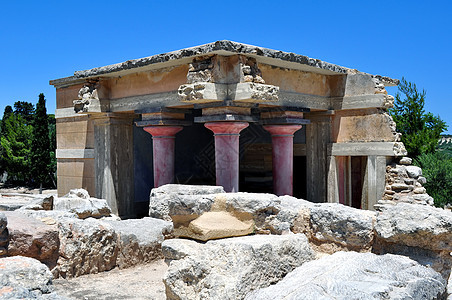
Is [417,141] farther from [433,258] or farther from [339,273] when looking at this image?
[339,273]

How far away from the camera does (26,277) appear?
3523 mm

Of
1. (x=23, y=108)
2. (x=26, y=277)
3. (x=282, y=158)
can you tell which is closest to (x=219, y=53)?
(x=282, y=158)

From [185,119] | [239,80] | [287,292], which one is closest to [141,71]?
[185,119]

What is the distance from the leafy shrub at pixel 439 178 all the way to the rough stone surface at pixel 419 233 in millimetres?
9809

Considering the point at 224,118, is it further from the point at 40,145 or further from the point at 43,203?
the point at 40,145

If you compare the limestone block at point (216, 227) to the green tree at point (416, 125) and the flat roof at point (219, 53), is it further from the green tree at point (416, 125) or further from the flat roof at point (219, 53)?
the green tree at point (416, 125)

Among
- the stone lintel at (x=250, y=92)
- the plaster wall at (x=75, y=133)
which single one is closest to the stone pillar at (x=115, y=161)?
the plaster wall at (x=75, y=133)

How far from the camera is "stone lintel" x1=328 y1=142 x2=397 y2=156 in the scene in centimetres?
1057

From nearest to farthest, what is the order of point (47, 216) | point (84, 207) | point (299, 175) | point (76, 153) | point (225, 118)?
1. point (47, 216)
2. point (84, 207)
3. point (225, 118)
4. point (76, 153)
5. point (299, 175)

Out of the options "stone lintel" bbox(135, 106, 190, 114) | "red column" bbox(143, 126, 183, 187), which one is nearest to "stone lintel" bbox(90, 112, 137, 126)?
"stone lintel" bbox(135, 106, 190, 114)

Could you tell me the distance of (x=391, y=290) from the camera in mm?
3125

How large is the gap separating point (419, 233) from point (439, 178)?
34.0 ft

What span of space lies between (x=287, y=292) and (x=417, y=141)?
42.6 ft

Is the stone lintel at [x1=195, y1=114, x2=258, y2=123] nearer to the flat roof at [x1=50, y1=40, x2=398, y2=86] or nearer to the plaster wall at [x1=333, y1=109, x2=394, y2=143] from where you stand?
the flat roof at [x1=50, y1=40, x2=398, y2=86]
